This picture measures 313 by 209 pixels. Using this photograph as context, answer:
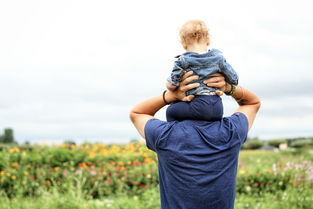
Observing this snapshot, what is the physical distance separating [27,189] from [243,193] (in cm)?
413

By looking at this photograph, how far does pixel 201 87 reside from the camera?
2.22 meters

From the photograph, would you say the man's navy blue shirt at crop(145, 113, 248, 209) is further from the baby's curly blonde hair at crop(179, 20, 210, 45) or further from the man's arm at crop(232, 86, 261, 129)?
the baby's curly blonde hair at crop(179, 20, 210, 45)

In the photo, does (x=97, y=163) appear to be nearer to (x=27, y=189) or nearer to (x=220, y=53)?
(x=27, y=189)

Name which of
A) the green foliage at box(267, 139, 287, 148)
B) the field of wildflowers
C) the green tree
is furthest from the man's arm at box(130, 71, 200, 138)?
the green foliage at box(267, 139, 287, 148)

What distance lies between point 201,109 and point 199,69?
237 millimetres

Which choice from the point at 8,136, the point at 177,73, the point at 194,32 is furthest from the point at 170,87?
the point at 8,136

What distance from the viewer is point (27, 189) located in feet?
24.4

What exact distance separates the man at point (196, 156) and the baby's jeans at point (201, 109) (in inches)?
1.2

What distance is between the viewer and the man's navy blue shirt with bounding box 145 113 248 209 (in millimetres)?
2154

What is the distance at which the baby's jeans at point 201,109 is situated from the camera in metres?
2.18

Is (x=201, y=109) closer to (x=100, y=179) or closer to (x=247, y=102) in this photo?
(x=247, y=102)

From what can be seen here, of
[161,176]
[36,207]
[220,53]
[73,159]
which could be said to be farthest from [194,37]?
[73,159]

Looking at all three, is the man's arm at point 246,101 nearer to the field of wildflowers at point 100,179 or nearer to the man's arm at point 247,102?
the man's arm at point 247,102

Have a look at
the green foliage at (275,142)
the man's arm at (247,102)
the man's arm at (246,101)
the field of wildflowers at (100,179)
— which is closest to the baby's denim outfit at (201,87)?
the man's arm at (246,101)
